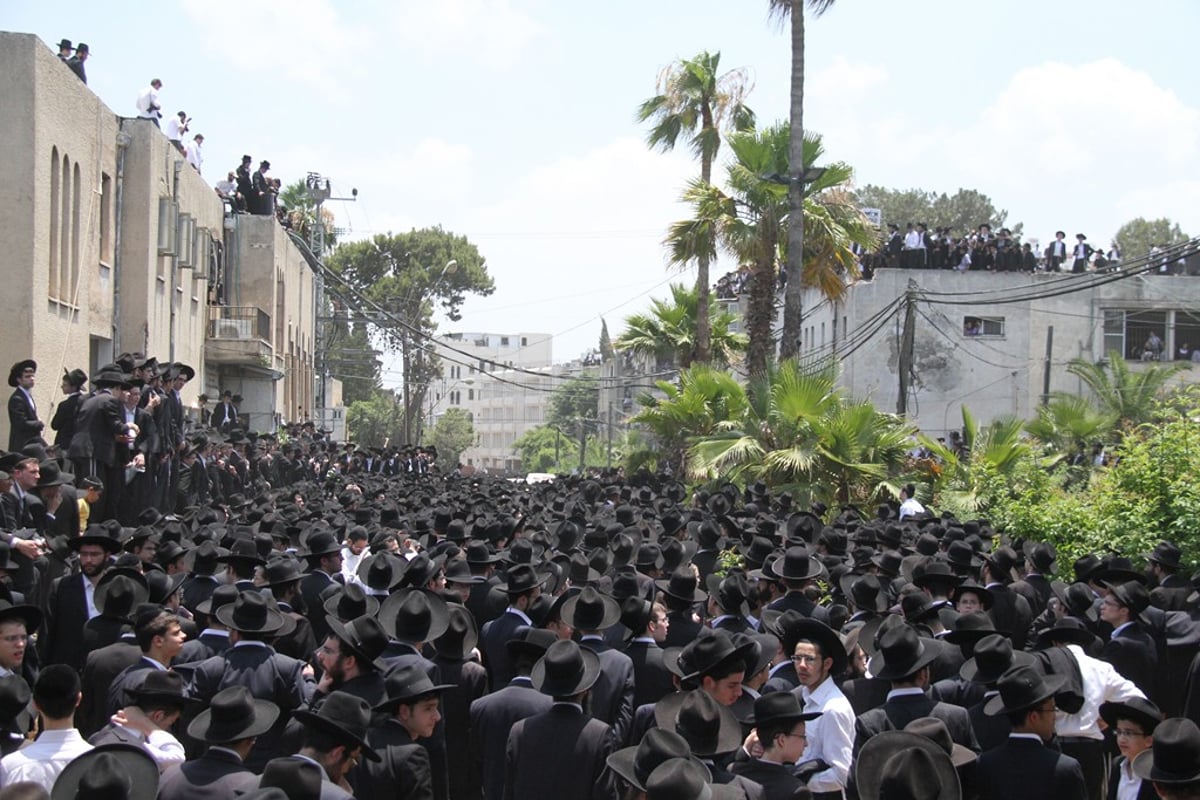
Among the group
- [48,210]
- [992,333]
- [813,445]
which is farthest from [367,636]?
[992,333]

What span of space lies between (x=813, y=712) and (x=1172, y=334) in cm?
3670

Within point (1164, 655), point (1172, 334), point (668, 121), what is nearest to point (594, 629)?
point (1164, 655)

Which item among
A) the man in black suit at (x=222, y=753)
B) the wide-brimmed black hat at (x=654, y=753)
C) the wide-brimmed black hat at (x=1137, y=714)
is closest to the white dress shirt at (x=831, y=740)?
the wide-brimmed black hat at (x=1137, y=714)

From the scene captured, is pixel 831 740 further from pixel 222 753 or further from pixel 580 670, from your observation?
pixel 222 753

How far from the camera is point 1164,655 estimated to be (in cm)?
1005

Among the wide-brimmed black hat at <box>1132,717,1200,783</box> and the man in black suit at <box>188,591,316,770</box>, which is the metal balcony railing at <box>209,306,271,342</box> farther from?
the wide-brimmed black hat at <box>1132,717,1200,783</box>

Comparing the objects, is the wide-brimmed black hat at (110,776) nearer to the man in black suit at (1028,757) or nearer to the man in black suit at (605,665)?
the man in black suit at (605,665)

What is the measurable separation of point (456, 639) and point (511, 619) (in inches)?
33.8

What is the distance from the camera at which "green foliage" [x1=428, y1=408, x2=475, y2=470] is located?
9456 cm

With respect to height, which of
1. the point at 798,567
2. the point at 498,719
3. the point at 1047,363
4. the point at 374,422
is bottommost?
the point at 374,422

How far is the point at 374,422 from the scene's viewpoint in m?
85.6

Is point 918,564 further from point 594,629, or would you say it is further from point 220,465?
point 220,465

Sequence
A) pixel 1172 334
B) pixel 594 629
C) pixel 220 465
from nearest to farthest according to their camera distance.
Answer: pixel 594 629 → pixel 220 465 → pixel 1172 334

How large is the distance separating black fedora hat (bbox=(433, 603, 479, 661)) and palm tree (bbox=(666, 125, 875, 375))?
1777 cm
